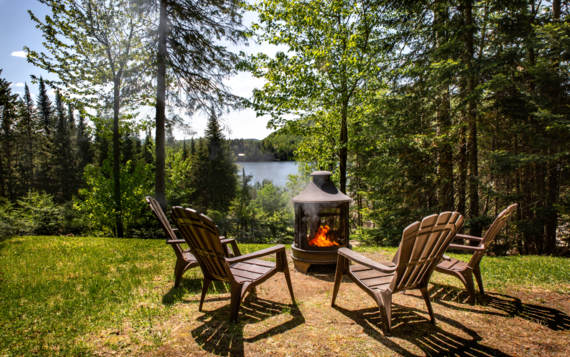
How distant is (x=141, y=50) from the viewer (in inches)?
332

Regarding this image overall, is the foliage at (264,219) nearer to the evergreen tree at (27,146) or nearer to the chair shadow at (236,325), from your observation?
the chair shadow at (236,325)

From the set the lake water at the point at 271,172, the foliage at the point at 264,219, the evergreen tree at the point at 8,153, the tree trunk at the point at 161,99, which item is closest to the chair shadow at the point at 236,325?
the tree trunk at the point at 161,99

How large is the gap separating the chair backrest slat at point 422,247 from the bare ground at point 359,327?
412mm

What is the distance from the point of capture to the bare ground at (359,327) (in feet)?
6.52

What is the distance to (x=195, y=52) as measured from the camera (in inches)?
271

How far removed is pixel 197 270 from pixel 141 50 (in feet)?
24.7

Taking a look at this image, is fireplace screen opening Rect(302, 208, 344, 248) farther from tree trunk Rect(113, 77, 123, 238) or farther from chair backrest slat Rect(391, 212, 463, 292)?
tree trunk Rect(113, 77, 123, 238)

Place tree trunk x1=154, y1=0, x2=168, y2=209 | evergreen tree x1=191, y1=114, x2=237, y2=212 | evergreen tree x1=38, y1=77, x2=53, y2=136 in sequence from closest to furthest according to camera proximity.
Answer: tree trunk x1=154, y1=0, x2=168, y2=209 → evergreen tree x1=191, y1=114, x2=237, y2=212 → evergreen tree x1=38, y1=77, x2=53, y2=136

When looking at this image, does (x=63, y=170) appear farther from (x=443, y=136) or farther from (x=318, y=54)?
(x=443, y=136)

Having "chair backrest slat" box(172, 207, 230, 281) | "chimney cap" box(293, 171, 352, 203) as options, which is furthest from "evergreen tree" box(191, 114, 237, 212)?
"chair backrest slat" box(172, 207, 230, 281)

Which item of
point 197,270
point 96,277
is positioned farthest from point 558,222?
point 96,277

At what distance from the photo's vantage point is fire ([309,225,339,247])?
12.2ft

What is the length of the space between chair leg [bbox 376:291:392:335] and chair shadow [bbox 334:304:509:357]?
81 millimetres

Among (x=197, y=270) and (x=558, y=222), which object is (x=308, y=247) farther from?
(x=558, y=222)
